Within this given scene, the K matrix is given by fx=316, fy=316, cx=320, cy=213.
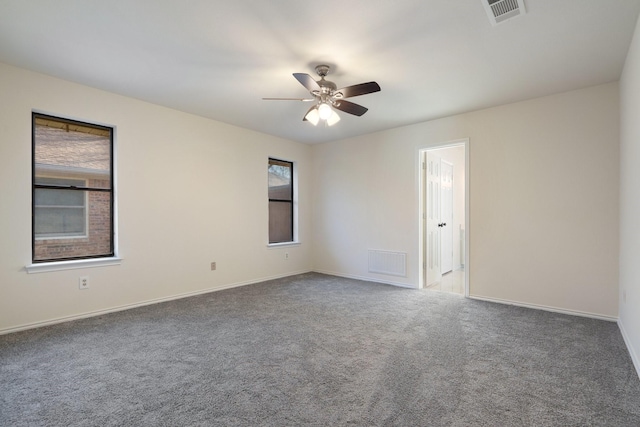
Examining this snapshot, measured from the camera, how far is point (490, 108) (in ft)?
13.5

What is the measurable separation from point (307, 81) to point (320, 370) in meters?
2.34

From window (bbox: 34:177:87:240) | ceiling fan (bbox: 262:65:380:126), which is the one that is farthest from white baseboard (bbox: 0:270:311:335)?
ceiling fan (bbox: 262:65:380:126)

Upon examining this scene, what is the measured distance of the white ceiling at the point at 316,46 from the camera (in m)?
2.19

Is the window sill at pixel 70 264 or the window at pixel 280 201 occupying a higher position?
the window at pixel 280 201

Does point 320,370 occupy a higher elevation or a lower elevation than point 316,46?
lower

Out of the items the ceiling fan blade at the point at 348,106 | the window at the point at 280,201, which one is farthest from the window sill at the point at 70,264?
the ceiling fan blade at the point at 348,106

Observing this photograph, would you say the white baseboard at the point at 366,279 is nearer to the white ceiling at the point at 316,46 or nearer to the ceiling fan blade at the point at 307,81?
the white ceiling at the point at 316,46

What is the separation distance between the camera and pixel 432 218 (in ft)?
17.0

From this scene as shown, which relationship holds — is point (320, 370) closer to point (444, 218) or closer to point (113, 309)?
point (113, 309)

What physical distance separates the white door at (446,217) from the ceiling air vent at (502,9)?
341 cm

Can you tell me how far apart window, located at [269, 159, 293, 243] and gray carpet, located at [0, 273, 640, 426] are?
2.24m

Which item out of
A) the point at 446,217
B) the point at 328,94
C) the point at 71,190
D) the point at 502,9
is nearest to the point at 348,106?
the point at 328,94

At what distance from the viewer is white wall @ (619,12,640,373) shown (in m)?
2.32

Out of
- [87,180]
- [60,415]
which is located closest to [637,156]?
[60,415]
